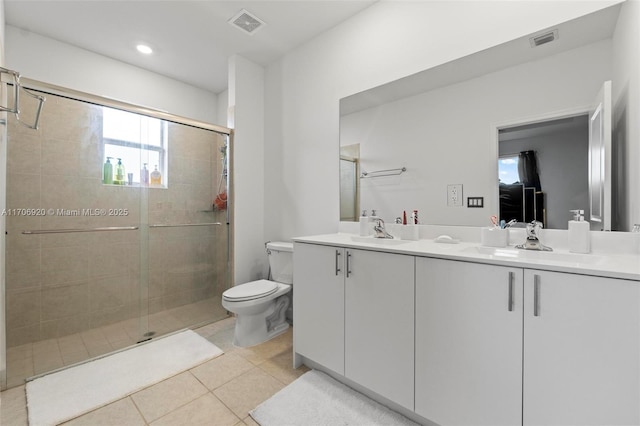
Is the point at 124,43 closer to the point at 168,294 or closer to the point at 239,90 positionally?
the point at 239,90

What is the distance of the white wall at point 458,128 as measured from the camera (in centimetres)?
136

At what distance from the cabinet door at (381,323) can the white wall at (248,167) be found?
5.02ft

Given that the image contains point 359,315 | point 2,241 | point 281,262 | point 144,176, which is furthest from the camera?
point 281,262

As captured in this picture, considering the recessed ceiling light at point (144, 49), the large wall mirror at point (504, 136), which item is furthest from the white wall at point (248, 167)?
the large wall mirror at point (504, 136)

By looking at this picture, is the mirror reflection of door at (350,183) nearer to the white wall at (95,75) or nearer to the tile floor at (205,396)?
the tile floor at (205,396)

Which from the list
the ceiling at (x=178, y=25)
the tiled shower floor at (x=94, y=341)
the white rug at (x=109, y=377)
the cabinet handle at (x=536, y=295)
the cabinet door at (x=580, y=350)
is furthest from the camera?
the ceiling at (x=178, y=25)

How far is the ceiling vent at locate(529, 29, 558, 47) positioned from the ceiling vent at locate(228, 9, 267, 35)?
189cm

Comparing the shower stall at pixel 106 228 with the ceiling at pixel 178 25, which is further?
the ceiling at pixel 178 25

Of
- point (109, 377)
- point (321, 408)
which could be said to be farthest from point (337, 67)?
point (109, 377)

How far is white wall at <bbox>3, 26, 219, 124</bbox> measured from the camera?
226cm

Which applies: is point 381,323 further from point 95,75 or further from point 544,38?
point 95,75

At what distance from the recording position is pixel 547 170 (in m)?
1.43

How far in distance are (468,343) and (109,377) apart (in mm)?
2123

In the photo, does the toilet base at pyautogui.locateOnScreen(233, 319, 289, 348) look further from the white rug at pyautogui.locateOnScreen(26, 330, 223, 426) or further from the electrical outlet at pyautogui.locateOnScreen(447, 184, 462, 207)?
the electrical outlet at pyautogui.locateOnScreen(447, 184, 462, 207)
